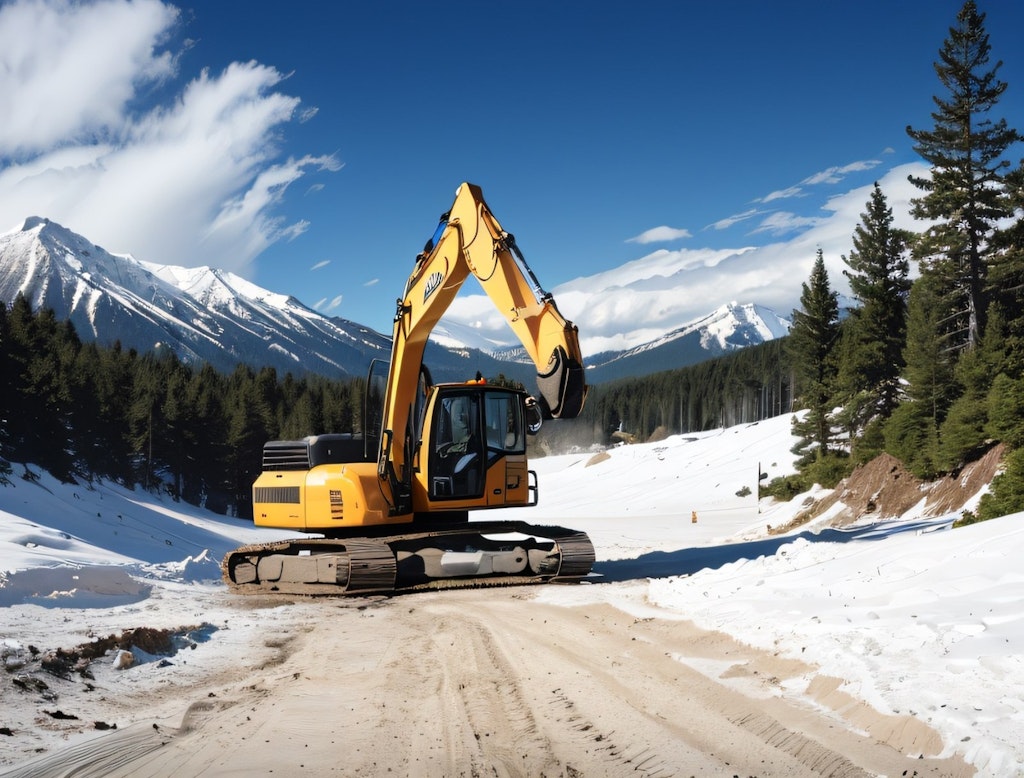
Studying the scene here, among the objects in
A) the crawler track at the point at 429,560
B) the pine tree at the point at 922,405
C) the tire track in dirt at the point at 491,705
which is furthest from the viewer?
the pine tree at the point at 922,405

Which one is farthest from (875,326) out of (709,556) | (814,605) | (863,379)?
(814,605)

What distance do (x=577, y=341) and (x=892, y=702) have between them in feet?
26.1

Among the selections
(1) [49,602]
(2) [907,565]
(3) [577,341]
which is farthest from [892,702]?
(1) [49,602]

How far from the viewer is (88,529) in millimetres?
26344

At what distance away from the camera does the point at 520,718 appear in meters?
6.19

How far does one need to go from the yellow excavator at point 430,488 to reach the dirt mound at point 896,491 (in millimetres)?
14431

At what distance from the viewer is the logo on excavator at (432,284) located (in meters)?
15.0

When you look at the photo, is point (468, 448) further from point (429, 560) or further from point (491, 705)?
point (491, 705)

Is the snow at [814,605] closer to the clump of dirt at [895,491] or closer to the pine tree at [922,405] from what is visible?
the clump of dirt at [895,491]

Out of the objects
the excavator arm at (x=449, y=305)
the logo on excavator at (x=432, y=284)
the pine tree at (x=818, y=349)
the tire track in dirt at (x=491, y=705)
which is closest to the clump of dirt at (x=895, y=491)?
the pine tree at (x=818, y=349)

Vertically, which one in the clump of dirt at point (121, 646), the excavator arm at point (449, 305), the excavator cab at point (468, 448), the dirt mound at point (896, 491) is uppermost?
the excavator arm at point (449, 305)

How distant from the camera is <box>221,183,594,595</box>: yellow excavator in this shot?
14766mm

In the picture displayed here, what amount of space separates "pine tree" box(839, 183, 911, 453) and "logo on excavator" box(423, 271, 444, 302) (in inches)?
1137

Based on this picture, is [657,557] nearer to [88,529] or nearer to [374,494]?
[374,494]
